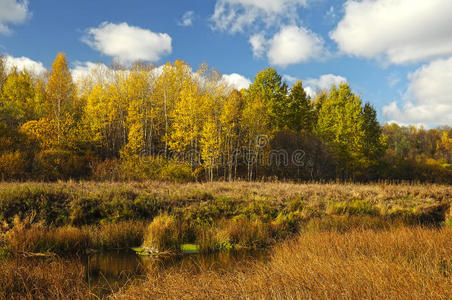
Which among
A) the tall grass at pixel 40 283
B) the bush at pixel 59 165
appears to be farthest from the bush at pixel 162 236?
the bush at pixel 59 165

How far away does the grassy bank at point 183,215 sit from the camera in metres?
9.30

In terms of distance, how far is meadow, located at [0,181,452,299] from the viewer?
4.57 meters

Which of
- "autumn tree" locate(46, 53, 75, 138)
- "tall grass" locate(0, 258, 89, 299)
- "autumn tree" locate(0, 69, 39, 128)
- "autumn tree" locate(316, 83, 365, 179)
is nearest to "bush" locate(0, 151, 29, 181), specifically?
"autumn tree" locate(46, 53, 75, 138)

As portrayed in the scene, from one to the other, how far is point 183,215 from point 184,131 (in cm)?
1506

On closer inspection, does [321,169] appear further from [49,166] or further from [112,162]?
[49,166]

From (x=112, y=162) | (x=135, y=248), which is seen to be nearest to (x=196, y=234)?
(x=135, y=248)

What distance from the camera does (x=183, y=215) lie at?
11695 millimetres

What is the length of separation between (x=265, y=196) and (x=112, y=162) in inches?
560

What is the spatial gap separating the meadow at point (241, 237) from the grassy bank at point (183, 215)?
0.04 metres

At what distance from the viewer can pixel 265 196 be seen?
1433 centimetres

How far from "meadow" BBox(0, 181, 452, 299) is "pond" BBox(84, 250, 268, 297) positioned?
36 centimetres

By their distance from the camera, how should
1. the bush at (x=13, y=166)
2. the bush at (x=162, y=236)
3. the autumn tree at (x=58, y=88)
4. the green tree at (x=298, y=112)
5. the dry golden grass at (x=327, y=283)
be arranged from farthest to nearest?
the green tree at (x=298, y=112), the autumn tree at (x=58, y=88), the bush at (x=13, y=166), the bush at (x=162, y=236), the dry golden grass at (x=327, y=283)

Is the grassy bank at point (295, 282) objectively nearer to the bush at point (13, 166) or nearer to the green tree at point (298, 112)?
the bush at point (13, 166)

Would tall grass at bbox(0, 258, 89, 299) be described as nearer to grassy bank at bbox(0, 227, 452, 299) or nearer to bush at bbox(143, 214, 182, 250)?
grassy bank at bbox(0, 227, 452, 299)
